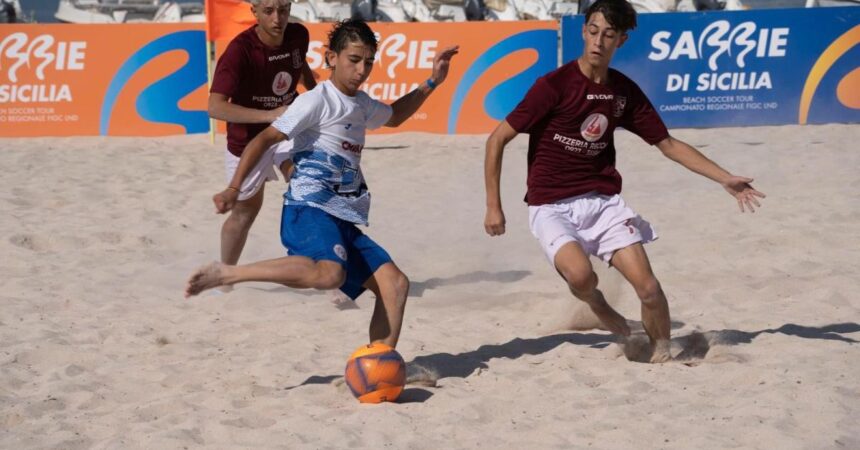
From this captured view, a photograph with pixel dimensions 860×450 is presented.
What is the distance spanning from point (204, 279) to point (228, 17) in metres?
7.13

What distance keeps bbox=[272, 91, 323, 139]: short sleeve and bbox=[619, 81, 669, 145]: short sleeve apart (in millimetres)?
1463

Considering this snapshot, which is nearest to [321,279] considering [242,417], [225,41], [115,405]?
[242,417]

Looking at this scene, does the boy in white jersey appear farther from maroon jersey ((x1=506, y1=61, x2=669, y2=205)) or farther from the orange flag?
the orange flag

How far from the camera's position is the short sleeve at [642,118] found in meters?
5.14

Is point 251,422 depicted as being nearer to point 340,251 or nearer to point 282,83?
point 340,251

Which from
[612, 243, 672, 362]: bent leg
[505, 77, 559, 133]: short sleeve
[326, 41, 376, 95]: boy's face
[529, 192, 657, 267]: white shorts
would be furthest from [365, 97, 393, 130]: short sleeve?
[612, 243, 672, 362]: bent leg

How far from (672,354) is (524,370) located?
719 mm

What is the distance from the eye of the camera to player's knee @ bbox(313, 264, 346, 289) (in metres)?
4.52

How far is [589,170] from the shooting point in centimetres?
508

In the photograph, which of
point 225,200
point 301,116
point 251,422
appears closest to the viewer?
point 251,422

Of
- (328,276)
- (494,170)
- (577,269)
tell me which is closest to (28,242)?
(328,276)

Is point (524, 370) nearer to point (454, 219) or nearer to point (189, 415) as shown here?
point (189, 415)

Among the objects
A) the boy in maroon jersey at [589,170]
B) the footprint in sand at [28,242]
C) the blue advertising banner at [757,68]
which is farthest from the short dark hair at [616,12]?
the blue advertising banner at [757,68]

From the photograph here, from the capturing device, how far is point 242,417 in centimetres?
432
